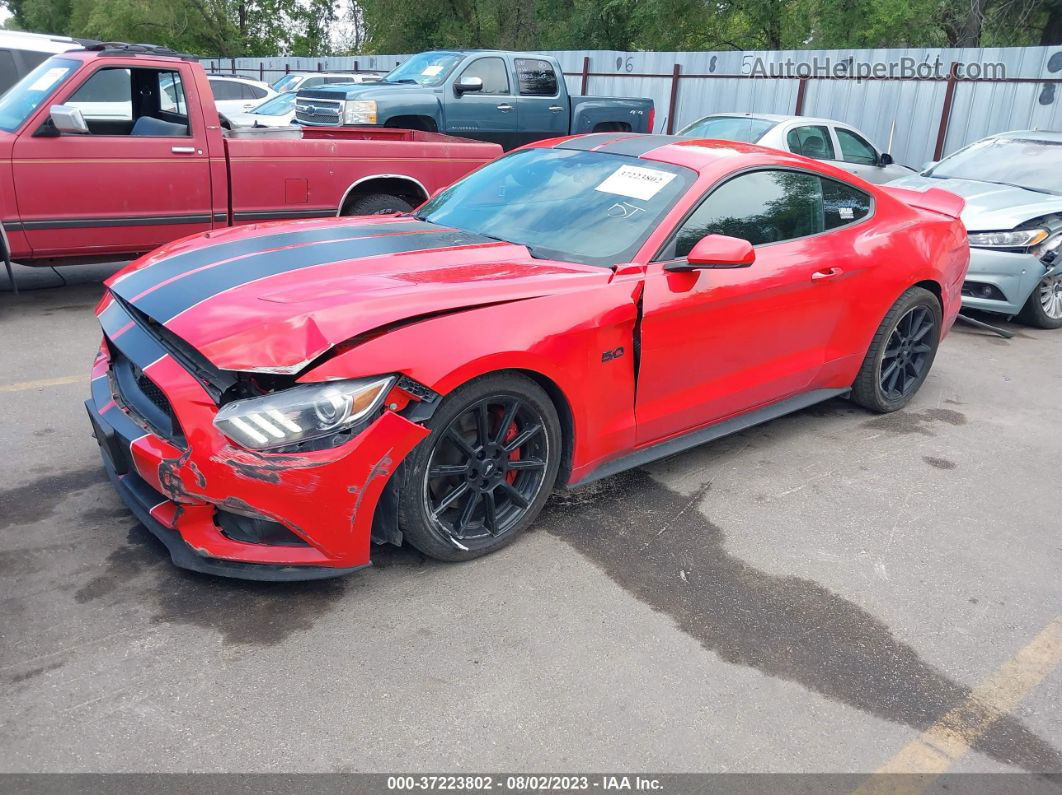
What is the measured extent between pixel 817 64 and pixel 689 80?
8.45ft

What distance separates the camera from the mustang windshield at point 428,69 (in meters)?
12.3

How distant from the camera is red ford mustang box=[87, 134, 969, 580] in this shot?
116 inches

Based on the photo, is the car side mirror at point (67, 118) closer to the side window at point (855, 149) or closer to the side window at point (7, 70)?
the side window at point (7, 70)

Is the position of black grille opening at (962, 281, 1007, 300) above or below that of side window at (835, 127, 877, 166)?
below

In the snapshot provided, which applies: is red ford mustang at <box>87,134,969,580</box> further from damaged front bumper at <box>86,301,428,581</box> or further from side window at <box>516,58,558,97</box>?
side window at <box>516,58,558,97</box>

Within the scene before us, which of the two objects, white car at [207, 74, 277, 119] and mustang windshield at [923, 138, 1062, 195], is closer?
mustang windshield at [923, 138, 1062, 195]

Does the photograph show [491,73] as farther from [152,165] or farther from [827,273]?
[827,273]

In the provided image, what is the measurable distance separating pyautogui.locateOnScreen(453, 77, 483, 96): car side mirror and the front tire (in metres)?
9.41

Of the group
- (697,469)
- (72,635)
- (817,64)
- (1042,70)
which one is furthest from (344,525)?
(817,64)

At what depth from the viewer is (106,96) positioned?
25.6 ft

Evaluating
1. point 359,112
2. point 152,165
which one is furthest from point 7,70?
point 152,165

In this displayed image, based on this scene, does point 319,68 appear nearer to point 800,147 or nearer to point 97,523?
point 800,147

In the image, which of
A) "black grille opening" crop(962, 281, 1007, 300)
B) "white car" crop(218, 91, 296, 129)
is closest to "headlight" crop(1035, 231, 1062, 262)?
"black grille opening" crop(962, 281, 1007, 300)
